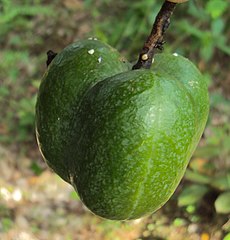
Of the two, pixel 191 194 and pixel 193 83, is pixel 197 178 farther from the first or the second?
pixel 193 83

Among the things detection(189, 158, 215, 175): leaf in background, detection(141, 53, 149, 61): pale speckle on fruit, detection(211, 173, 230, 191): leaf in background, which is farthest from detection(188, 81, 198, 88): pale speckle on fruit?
detection(189, 158, 215, 175): leaf in background

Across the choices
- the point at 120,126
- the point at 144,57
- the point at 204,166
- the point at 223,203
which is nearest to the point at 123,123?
the point at 120,126

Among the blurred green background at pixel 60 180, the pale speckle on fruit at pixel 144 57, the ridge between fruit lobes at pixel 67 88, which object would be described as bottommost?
the blurred green background at pixel 60 180

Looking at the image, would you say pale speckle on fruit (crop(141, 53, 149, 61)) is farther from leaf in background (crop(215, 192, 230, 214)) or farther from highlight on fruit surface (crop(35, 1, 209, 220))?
leaf in background (crop(215, 192, 230, 214))

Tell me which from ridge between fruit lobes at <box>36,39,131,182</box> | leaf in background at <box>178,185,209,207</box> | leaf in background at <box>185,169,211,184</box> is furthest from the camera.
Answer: leaf in background at <box>185,169,211,184</box>

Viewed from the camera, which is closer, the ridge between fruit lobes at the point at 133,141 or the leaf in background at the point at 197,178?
the ridge between fruit lobes at the point at 133,141

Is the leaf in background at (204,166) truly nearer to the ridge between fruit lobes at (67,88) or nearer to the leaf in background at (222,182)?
the leaf in background at (222,182)

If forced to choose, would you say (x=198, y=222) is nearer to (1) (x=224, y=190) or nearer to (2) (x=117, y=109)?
(1) (x=224, y=190)

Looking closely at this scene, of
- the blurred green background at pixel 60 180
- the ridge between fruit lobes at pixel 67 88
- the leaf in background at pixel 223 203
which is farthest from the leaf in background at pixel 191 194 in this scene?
the ridge between fruit lobes at pixel 67 88
